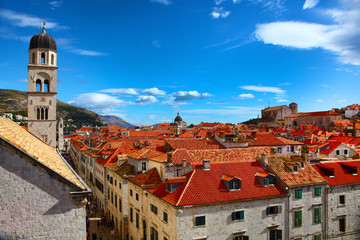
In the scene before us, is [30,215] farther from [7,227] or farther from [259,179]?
[259,179]

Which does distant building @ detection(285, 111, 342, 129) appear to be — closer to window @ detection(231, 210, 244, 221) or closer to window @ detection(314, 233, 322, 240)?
window @ detection(314, 233, 322, 240)

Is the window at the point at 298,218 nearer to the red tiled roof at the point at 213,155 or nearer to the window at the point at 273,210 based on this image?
the window at the point at 273,210

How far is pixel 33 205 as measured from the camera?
12.2m

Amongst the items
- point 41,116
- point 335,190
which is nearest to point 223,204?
point 335,190

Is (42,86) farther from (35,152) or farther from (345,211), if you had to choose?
(345,211)

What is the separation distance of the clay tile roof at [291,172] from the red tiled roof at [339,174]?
74.0 inches

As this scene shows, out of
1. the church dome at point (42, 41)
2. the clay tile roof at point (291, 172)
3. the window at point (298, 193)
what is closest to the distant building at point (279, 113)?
the clay tile roof at point (291, 172)

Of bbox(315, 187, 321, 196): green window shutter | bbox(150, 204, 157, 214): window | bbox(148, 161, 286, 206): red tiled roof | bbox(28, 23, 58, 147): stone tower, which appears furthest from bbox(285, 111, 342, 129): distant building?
bbox(28, 23, 58, 147): stone tower

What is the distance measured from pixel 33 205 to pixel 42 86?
76.5 feet

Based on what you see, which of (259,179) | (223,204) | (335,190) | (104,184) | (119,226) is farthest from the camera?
(104,184)

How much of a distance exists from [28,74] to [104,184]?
68.9 ft

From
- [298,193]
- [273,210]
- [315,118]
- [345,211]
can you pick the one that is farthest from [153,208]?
[315,118]

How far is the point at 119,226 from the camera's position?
36375mm

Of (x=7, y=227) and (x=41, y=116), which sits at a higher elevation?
(x=41, y=116)
